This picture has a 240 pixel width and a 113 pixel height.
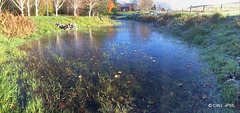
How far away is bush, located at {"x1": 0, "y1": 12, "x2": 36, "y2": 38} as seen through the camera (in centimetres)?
849

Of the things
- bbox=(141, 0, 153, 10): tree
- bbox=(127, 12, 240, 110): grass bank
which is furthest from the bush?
bbox=(141, 0, 153, 10): tree

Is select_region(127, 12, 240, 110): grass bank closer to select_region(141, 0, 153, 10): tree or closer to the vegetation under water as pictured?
the vegetation under water

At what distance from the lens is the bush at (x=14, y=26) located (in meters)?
8.49

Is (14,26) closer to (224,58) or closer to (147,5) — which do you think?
(224,58)

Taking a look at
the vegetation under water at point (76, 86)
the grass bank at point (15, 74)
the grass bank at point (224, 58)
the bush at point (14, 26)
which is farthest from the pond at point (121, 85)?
the bush at point (14, 26)

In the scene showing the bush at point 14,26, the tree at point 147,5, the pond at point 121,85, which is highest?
the tree at point 147,5

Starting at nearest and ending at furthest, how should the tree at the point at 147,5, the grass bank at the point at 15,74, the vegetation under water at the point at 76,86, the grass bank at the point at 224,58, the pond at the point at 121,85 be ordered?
the grass bank at the point at 15,74 < the vegetation under water at the point at 76,86 < the pond at the point at 121,85 < the grass bank at the point at 224,58 < the tree at the point at 147,5

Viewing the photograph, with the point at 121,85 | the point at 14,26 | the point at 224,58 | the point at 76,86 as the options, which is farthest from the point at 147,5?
the point at 76,86

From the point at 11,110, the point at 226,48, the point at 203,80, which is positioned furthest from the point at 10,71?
the point at 226,48

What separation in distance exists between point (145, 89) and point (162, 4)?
96.7m

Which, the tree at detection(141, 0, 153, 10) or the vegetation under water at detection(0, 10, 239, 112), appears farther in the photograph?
the tree at detection(141, 0, 153, 10)

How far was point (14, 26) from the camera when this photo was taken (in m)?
9.08

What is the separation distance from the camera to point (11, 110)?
267 cm

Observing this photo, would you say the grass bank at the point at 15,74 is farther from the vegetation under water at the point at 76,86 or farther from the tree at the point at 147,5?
the tree at the point at 147,5
